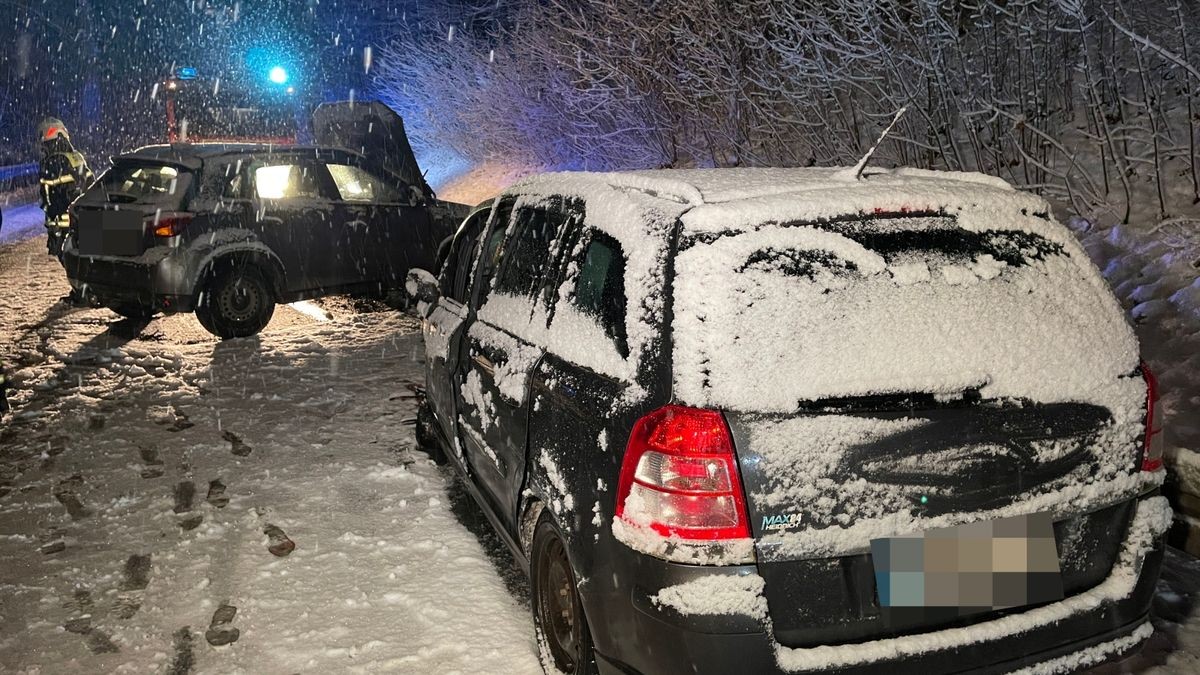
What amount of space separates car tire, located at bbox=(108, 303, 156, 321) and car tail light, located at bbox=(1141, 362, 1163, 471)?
25.4ft

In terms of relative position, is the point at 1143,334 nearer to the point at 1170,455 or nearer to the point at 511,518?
the point at 1170,455

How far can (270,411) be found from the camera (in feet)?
21.2

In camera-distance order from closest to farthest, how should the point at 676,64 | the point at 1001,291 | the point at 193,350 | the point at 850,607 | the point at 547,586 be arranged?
the point at 850,607
the point at 1001,291
the point at 547,586
the point at 193,350
the point at 676,64

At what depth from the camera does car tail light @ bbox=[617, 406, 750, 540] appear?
236 centimetres

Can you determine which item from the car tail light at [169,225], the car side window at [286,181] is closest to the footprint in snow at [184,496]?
the car tail light at [169,225]

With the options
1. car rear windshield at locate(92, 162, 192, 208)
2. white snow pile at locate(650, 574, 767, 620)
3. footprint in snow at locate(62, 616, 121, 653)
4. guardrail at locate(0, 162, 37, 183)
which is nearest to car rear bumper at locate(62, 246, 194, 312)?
car rear windshield at locate(92, 162, 192, 208)

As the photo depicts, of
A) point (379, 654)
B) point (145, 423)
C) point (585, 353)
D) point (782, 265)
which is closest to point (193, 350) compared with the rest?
point (145, 423)

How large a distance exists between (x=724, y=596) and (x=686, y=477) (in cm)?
31

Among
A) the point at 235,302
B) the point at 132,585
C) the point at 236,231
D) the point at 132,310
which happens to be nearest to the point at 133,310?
the point at 132,310

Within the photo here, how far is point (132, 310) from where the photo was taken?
891 centimetres

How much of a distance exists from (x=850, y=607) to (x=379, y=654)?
1.85 metres

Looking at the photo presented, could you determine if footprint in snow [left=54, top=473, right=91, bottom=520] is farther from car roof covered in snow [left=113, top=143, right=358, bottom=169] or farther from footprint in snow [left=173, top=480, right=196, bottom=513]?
car roof covered in snow [left=113, top=143, right=358, bottom=169]

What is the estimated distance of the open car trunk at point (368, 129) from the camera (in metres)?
14.2

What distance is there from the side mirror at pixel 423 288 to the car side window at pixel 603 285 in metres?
1.97
